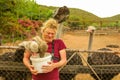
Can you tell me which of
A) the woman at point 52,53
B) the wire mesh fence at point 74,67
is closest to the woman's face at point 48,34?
the woman at point 52,53

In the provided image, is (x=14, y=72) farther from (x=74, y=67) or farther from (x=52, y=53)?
(x=52, y=53)

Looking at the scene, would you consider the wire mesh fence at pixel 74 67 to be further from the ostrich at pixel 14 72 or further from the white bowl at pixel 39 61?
the white bowl at pixel 39 61

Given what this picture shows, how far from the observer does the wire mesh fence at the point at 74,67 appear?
233 inches

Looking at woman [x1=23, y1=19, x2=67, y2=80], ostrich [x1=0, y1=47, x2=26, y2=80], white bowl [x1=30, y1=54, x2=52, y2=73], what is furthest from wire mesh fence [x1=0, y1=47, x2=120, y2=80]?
white bowl [x1=30, y1=54, x2=52, y2=73]

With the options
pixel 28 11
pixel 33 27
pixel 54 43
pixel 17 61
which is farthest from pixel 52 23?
pixel 28 11

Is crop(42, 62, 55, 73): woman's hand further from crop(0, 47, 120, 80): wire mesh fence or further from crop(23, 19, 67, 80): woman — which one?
crop(0, 47, 120, 80): wire mesh fence

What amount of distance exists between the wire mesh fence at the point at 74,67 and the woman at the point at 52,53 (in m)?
1.35

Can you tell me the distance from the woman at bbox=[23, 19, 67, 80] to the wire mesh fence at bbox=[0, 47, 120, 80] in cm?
135

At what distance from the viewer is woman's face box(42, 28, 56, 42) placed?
13.6 ft

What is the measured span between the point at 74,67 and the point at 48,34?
6.95ft

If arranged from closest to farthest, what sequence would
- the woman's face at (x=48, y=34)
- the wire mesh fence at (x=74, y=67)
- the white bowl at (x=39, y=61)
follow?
the white bowl at (x=39, y=61) < the woman's face at (x=48, y=34) < the wire mesh fence at (x=74, y=67)

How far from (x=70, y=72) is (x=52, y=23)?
7.17 ft

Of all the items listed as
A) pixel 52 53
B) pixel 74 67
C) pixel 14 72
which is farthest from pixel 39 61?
pixel 74 67

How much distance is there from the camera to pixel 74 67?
6.20 meters
